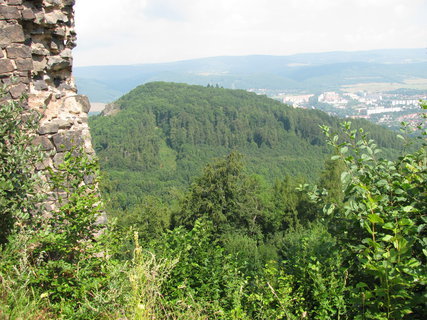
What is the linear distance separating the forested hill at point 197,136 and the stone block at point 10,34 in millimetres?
77674

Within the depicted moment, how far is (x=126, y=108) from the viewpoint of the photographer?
13638 cm

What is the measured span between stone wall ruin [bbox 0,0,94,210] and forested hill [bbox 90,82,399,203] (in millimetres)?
76322

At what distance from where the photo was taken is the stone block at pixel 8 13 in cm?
473

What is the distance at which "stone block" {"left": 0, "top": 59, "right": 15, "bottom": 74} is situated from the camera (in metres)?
4.69

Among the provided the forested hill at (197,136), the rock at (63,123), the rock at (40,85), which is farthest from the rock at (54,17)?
the forested hill at (197,136)

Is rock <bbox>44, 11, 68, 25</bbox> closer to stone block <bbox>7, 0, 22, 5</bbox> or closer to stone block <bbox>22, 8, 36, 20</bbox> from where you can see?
stone block <bbox>22, 8, 36, 20</bbox>

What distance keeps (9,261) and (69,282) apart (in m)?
0.61

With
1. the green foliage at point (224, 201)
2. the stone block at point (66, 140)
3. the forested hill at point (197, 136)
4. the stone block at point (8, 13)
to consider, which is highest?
the stone block at point (8, 13)

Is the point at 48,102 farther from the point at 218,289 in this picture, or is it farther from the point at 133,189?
the point at 133,189

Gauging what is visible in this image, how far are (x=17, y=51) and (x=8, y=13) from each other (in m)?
0.51

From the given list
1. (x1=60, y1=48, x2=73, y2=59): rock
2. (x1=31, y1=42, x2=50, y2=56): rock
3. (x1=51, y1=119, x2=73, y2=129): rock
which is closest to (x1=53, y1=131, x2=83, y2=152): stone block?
(x1=51, y1=119, x2=73, y2=129): rock

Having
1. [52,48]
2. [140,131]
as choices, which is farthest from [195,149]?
A: [52,48]

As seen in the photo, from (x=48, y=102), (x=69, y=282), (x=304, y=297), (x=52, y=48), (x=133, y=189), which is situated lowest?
(x=133, y=189)

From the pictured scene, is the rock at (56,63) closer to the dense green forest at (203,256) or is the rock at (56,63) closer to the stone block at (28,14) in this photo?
the stone block at (28,14)
